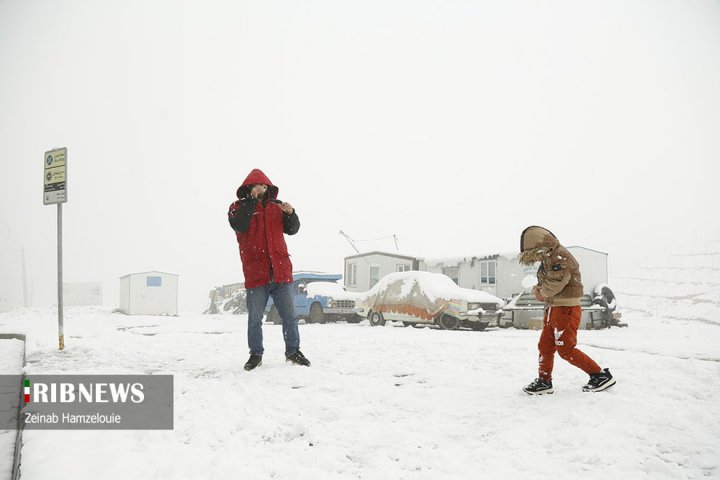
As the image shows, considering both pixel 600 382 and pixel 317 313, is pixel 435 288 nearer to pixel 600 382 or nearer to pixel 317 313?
pixel 317 313

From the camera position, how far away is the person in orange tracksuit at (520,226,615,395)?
Result: 353cm

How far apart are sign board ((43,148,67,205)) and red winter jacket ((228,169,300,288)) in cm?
315

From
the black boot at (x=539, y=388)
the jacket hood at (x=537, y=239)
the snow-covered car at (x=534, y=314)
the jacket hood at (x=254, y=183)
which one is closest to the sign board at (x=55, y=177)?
the jacket hood at (x=254, y=183)

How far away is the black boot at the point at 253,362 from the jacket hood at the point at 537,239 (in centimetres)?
274

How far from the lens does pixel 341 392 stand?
3.65 m

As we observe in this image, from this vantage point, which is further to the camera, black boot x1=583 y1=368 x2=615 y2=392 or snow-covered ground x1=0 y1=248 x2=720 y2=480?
black boot x1=583 y1=368 x2=615 y2=392

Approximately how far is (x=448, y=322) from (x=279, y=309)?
8761 mm

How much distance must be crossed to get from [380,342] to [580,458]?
426 centimetres

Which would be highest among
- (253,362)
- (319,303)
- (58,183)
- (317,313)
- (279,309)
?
(58,183)

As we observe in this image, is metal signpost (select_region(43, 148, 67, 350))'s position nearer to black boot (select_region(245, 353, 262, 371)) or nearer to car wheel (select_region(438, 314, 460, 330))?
black boot (select_region(245, 353, 262, 371))

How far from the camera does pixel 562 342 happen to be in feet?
11.8

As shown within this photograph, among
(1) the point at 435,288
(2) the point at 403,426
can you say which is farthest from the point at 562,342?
(1) the point at 435,288

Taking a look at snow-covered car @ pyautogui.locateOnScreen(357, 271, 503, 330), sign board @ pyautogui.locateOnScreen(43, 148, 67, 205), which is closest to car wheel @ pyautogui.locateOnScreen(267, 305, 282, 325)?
snow-covered car @ pyautogui.locateOnScreen(357, 271, 503, 330)

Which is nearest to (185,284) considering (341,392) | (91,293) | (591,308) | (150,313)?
(91,293)
